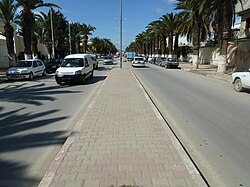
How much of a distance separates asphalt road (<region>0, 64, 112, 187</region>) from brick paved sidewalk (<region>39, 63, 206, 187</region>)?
36 centimetres

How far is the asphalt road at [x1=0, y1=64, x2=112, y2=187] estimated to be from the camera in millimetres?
3805

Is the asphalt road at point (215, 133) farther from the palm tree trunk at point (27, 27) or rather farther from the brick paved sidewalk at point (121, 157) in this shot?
the palm tree trunk at point (27, 27)

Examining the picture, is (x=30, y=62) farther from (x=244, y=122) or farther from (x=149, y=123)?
(x=244, y=122)

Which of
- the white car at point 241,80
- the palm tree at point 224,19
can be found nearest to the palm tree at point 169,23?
the palm tree at point 224,19

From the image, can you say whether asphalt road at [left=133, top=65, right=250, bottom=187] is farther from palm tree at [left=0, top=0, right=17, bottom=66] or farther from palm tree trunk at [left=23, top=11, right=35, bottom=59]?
palm tree at [left=0, top=0, right=17, bottom=66]

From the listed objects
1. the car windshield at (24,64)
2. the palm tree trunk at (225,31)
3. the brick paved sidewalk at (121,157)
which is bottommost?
A: the brick paved sidewalk at (121,157)

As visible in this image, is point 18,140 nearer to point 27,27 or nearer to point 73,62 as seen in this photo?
point 73,62

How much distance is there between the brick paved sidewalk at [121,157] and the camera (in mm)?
3318

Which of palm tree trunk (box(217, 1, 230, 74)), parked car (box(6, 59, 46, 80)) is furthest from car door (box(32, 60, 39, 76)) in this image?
palm tree trunk (box(217, 1, 230, 74))

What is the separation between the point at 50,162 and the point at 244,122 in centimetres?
519

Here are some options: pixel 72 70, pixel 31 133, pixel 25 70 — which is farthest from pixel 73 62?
pixel 31 133

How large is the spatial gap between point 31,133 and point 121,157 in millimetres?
2635

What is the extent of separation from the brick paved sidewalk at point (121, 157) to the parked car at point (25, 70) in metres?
12.3

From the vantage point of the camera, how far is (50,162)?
4.10 metres
